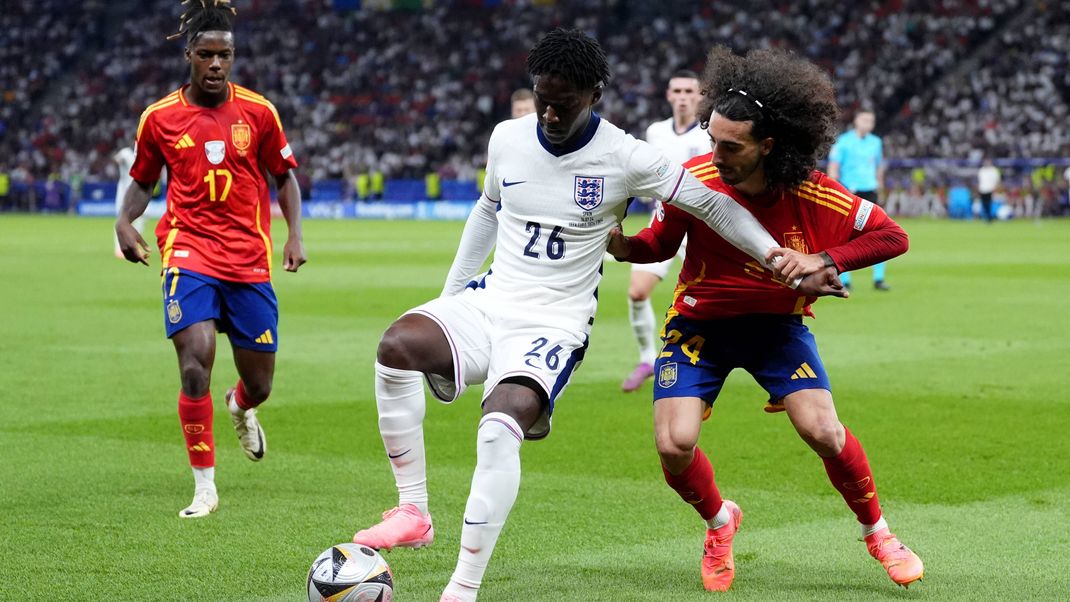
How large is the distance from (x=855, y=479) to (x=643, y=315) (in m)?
5.76

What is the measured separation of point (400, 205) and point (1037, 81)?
2062cm

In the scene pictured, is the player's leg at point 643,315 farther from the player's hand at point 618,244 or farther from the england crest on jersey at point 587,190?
the england crest on jersey at point 587,190

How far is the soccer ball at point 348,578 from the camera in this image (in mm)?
4746


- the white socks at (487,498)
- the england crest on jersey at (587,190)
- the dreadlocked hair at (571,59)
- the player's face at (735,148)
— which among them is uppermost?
the dreadlocked hair at (571,59)

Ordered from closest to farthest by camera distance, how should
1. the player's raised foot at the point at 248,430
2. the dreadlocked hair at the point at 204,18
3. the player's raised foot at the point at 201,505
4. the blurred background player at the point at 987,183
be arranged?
1. the player's raised foot at the point at 201,505
2. the dreadlocked hair at the point at 204,18
3. the player's raised foot at the point at 248,430
4. the blurred background player at the point at 987,183

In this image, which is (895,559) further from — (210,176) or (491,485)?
(210,176)

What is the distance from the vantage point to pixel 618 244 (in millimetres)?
5422

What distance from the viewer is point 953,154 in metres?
42.3

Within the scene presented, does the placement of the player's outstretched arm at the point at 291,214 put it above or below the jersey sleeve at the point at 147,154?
below

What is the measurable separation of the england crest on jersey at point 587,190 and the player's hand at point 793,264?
0.69 m

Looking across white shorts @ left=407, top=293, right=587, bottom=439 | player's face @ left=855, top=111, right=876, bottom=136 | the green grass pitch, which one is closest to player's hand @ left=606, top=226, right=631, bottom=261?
white shorts @ left=407, top=293, right=587, bottom=439

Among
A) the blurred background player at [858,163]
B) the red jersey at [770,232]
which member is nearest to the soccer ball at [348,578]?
the red jersey at [770,232]

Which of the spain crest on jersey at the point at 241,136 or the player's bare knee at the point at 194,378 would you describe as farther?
the spain crest on jersey at the point at 241,136

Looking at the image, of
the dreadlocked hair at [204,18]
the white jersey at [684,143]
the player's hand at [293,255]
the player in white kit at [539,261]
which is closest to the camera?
the player in white kit at [539,261]
